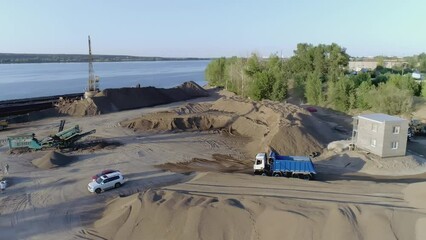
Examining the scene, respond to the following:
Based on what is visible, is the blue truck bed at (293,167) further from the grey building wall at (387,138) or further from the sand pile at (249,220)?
the grey building wall at (387,138)

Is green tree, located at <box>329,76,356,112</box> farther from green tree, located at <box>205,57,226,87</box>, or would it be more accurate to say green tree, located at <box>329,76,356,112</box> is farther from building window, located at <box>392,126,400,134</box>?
green tree, located at <box>205,57,226,87</box>

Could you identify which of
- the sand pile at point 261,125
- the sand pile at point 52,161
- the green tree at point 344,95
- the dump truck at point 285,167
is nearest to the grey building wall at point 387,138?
the sand pile at point 261,125

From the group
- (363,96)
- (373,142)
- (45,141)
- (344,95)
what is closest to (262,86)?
(344,95)

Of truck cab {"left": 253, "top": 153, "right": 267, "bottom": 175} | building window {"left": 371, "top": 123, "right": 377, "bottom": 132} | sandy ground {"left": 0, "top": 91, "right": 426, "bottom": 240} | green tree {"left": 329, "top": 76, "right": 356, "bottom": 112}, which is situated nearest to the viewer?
sandy ground {"left": 0, "top": 91, "right": 426, "bottom": 240}

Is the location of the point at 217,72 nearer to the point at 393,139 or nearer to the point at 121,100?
the point at 121,100

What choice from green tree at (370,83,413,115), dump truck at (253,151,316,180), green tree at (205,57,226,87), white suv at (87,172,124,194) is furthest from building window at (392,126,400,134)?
green tree at (205,57,226,87)

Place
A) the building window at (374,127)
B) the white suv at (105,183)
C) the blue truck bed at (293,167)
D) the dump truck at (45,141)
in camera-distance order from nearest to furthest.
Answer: the white suv at (105,183) < the blue truck bed at (293,167) < the building window at (374,127) < the dump truck at (45,141)
